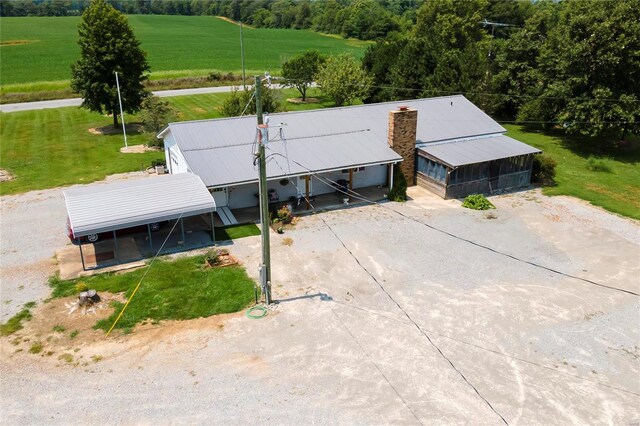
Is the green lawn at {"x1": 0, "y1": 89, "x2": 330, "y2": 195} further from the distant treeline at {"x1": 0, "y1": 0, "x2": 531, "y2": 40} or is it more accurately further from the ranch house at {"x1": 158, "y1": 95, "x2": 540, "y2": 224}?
the distant treeline at {"x1": 0, "y1": 0, "x2": 531, "y2": 40}

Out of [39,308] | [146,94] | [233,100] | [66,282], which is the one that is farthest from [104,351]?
[146,94]

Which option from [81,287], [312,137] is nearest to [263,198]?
A: [81,287]

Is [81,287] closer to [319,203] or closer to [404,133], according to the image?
[319,203]

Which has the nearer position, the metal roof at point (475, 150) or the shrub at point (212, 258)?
the shrub at point (212, 258)

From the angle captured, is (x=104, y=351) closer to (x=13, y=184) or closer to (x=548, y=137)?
(x=13, y=184)

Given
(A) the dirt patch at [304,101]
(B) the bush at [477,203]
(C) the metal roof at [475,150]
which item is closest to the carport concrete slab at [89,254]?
(C) the metal roof at [475,150]

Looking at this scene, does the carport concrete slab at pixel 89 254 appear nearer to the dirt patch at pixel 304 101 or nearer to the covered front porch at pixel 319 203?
the covered front porch at pixel 319 203

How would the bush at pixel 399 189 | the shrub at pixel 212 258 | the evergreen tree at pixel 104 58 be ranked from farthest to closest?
the evergreen tree at pixel 104 58 < the bush at pixel 399 189 < the shrub at pixel 212 258
